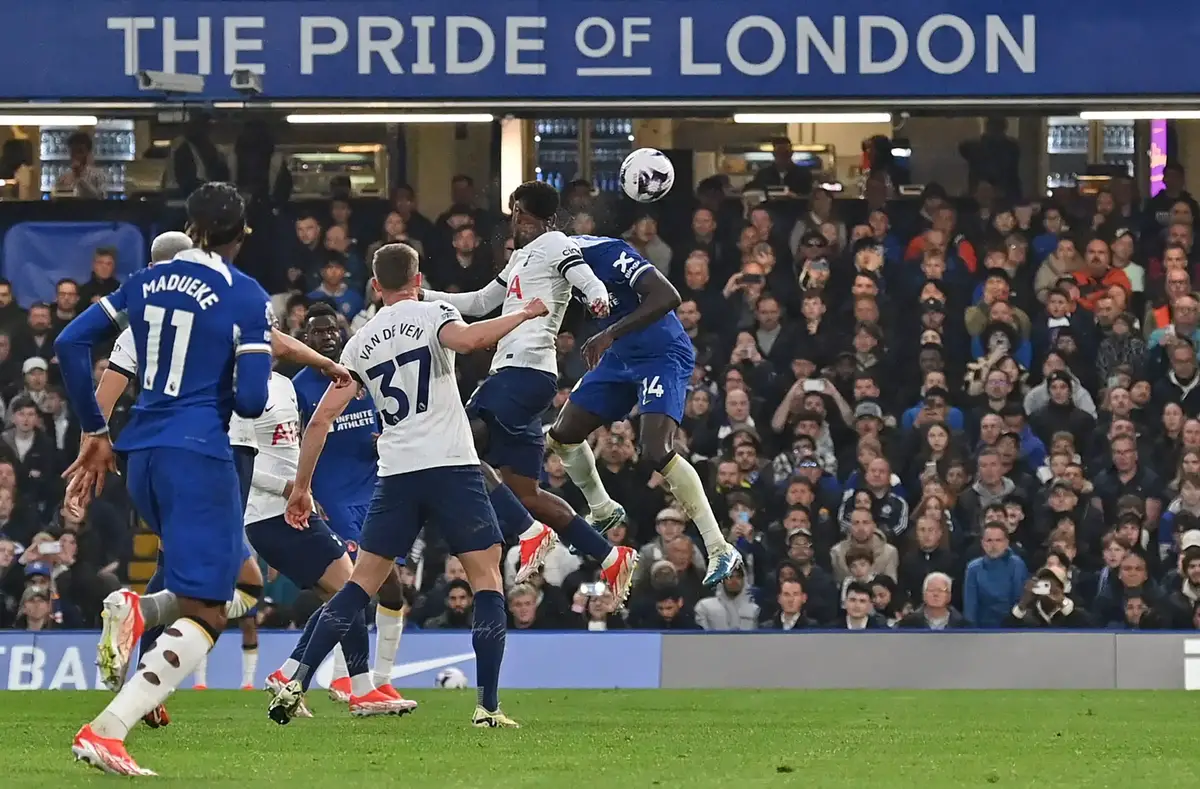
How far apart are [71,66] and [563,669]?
658 centimetres

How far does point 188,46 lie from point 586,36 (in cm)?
329

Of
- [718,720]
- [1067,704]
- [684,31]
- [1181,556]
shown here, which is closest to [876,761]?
[718,720]

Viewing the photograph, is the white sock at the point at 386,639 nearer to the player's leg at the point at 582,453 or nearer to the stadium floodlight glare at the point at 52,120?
the player's leg at the point at 582,453

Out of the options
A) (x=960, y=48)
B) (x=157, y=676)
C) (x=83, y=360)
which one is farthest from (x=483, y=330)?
(x=960, y=48)

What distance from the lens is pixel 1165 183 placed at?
19359mm

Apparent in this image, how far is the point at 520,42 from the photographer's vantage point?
17.8 m

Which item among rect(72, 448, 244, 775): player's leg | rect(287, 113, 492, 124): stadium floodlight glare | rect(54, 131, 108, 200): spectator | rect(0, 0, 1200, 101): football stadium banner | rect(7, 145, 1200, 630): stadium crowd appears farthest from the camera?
rect(54, 131, 108, 200): spectator

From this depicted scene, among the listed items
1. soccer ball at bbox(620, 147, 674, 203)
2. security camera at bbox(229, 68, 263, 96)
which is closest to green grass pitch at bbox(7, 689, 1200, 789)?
soccer ball at bbox(620, 147, 674, 203)

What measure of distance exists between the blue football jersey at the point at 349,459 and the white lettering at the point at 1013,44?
751 cm

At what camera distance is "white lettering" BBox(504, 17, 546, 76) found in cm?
1773

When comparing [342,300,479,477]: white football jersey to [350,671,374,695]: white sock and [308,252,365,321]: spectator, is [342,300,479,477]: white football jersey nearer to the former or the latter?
[350,671,374,695]: white sock

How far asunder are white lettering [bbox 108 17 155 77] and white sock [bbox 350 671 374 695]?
8121 mm

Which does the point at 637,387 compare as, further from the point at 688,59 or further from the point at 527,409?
the point at 688,59

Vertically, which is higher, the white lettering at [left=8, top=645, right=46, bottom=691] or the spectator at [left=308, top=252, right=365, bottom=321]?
the spectator at [left=308, top=252, right=365, bottom=321]
